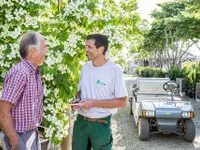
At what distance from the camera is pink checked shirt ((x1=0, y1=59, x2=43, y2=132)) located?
226 cm

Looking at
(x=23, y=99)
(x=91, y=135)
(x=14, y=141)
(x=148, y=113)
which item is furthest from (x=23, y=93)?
(x=148, y=113)

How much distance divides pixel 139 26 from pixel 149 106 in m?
2.53

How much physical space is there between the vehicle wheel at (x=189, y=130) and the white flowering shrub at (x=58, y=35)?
294 centimetres

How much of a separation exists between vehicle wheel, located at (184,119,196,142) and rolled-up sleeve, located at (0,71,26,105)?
4.43m

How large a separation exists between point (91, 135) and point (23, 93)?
3.08 feet

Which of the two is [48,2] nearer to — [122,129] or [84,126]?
[84,126]

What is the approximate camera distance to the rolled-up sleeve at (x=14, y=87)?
7.35 ft

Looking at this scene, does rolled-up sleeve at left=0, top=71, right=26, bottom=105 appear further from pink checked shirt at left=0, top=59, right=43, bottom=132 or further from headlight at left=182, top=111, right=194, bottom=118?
headlight at left=182, top=111, right=194, bottom=118

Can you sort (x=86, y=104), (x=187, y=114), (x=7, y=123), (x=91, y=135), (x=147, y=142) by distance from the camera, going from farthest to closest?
(x=147, y=142) < (x=187, y=114) < (x=91, y=135) < (x=86, y=104) < (x=7, y=123)

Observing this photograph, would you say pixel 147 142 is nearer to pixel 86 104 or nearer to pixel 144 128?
pixel 144 128

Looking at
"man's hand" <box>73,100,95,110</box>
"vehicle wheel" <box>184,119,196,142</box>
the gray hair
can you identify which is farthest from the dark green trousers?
"vehicle wheel" <box>184,119,196,142</box>

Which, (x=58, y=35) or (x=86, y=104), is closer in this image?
(x=86, y=104)

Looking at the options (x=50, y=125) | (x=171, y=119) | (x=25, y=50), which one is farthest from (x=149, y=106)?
(x=25, y=50)

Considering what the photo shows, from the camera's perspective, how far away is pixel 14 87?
2.26 m
